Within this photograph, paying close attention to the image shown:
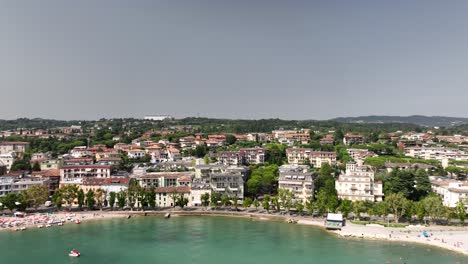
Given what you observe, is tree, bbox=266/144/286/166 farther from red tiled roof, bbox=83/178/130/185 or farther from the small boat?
the small boat

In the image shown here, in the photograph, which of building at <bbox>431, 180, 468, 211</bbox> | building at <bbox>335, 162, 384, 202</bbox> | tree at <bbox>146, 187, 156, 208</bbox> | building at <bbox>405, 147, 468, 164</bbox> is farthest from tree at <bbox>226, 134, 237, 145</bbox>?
building at <bbox>431, 180, 468, 211</bbox>

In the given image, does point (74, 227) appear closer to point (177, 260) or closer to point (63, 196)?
point (63, 196)

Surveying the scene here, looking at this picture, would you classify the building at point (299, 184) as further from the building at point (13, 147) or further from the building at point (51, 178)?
the building at point (13, 147)

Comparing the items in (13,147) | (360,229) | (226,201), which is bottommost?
(360,229)

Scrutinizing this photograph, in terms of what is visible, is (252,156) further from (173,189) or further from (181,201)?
(181,201)

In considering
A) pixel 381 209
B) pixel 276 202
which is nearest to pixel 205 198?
pixel 276 202

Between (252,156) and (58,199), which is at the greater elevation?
(252,156)

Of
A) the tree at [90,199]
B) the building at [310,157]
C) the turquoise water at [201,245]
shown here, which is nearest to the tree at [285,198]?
the turquoise water at [201,245]
